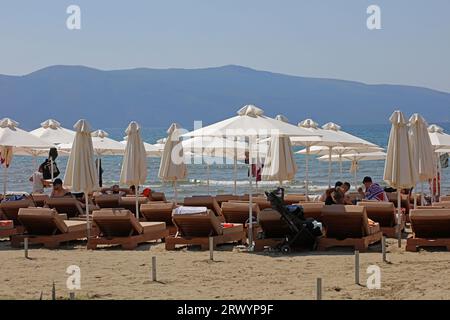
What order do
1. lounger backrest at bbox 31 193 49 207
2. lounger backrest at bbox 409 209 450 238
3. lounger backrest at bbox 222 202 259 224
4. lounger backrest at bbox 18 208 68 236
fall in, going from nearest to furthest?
lounger backrest at bbox 409 209 450 238, lounger backrest at bbox 18 208 68 236, lounger backrest at bbox 222 202 259 224, lounger backrest at bbox 31 193 49 207

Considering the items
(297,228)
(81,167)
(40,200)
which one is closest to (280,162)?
(297,228)

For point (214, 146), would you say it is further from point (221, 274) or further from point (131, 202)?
point (221, 274)

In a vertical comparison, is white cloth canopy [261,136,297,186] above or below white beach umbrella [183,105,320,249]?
below

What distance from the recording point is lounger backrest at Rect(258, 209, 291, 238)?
36.2ft

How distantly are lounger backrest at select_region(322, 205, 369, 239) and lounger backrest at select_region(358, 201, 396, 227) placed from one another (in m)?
1.15

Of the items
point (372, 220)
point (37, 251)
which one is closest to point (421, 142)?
point (372, 220)

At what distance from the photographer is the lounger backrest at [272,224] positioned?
11.0 meters

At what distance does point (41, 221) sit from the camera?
11.9m

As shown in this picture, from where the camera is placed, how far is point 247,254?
426 inches

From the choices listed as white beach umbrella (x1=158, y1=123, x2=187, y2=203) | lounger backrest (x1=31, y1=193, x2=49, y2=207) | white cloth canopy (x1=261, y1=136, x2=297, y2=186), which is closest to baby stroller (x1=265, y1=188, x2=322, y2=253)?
white cloth canopy (x1=261, y1=136, x2=297, y2=186)

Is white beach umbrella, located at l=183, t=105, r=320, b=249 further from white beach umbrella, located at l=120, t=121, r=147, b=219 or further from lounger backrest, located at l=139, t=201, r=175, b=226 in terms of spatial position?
white beach umbrella, located at l=120, t=121, r=147, b=219
